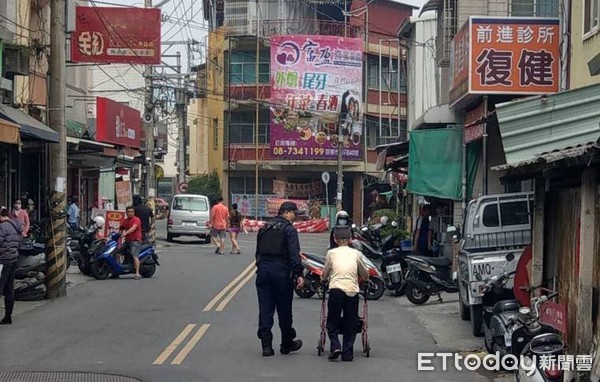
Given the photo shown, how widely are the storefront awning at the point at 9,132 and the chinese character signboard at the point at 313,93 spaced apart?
35558 mm

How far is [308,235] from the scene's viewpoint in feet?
163

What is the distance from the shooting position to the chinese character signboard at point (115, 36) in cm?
2089

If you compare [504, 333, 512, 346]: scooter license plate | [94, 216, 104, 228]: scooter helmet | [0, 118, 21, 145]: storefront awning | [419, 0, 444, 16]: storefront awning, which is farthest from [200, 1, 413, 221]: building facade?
[504, 333, 512, 346]: scooter license plate

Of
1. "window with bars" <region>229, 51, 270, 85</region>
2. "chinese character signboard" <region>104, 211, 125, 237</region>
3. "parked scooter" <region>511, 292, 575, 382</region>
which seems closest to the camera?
"parked scooter" <region>511, 292, 575, 382</region>

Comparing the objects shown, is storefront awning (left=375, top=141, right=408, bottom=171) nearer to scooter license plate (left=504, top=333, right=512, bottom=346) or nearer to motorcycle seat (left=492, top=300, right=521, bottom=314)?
motorcycle seat (left=492, top=300, right=521, bottom=314)

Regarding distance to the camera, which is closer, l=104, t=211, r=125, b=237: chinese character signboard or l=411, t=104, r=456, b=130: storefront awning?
l=411, t=104, r=456, b=130: storefront awning

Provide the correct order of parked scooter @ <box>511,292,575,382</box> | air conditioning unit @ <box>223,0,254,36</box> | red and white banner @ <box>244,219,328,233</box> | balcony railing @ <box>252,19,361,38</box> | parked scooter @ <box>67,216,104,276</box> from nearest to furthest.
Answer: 1. parked scooter @ <box>511,292,575,382</box>
2. parked scooter @ <box>67,216,104,276</box>
3. red and white banner @ <box>244,219,328,233</box>
4. balcony railing @ <box>252,19,361,38</box>
5. air conditioning unit @ <box>223,0,254,36</box>

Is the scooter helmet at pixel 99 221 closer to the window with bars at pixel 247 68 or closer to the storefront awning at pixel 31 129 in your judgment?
the storefront awning at pixel 31 129

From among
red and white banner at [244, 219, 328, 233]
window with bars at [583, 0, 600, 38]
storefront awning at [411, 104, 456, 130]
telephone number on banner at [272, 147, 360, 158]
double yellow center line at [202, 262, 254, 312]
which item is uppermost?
window with bars at [583, 0, 600, 38]

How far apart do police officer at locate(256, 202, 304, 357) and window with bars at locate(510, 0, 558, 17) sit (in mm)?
12986

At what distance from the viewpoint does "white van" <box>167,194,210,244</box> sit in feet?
123

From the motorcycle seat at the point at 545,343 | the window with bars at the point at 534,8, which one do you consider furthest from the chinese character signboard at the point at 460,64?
the motorcycle seat at the point at 545,343

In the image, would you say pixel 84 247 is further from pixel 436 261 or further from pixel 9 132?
pixel 436 261

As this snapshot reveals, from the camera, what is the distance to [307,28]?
55.3 meters
